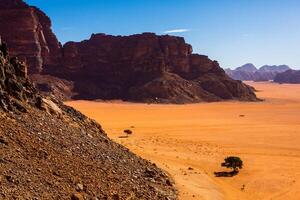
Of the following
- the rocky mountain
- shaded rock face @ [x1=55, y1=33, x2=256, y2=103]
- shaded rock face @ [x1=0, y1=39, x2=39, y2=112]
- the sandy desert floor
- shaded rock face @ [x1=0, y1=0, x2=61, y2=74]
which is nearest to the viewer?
shaded rock face @ [x1=0, y1=39, x2=39, y2=112]

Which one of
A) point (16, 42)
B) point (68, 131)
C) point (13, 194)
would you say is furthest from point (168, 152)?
point (16, 42)

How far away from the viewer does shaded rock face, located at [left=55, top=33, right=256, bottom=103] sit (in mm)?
123512

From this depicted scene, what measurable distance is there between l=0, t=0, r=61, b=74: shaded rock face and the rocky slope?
9932 centimetres

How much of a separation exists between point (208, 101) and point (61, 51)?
156ft

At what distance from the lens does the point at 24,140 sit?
69.3 feet

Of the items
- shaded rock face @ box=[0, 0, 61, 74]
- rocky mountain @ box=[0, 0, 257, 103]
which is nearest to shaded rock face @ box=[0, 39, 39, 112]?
rocky mountain @ box=[0, 0, 257, 103]

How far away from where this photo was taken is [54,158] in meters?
21.0

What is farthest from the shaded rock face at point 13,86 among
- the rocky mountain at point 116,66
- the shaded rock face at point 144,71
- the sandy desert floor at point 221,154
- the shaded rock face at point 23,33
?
the shaded rock face at point 23,33

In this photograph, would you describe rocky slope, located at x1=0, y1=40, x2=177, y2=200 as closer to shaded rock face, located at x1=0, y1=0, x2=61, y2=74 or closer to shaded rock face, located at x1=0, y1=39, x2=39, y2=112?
shaded rock face, located at x1=0, y1=39, x2=39, y2=112

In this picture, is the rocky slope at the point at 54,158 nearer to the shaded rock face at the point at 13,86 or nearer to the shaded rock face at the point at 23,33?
the shaded rock face at the point at 13,86

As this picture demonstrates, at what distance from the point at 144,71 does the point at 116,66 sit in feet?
31.7

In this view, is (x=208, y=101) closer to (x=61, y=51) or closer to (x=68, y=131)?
(x=61, y=51)

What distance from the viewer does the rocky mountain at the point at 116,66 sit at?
122688mm

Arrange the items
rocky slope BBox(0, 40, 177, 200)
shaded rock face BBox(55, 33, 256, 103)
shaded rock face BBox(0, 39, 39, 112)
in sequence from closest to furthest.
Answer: rocky slope BBox(0, 40, 177, 200) < shaded rock face BBox(0, 39, 39, 112) < shaded rock face BBox(55, 33, 256, 103)
